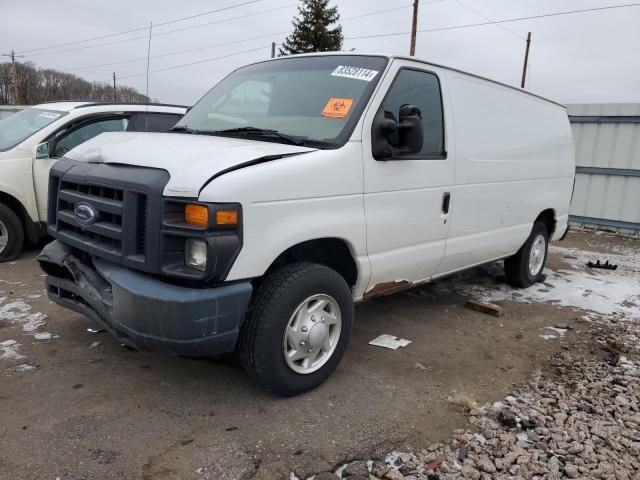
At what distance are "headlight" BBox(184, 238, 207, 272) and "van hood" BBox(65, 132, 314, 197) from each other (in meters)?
0.24

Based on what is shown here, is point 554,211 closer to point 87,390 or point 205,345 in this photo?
point 205,345

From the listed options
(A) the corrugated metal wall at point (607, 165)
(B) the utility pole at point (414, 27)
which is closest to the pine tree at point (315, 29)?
(B) the utility pole at point (414, 27)

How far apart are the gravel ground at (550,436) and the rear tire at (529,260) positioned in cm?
188

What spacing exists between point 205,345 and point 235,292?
0.31 meters

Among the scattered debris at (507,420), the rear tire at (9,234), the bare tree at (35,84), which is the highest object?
the bare tree at (35,84)

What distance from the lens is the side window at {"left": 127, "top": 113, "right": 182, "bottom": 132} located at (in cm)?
680

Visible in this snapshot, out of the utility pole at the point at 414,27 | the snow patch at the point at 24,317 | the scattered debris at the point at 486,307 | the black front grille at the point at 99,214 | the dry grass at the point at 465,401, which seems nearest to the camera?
the black front grille at the point at 99,214

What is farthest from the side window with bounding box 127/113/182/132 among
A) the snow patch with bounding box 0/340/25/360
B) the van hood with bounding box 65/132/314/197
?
the snow patch with bounding box 0/340/25/360

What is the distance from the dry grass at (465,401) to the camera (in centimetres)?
316

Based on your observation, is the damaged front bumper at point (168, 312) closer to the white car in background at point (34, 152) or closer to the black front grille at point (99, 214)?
the black front grille at point (99, 214)

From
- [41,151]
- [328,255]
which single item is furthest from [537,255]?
[41,151]

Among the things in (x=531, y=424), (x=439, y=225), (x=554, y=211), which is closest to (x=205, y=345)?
(x=531, y=424)

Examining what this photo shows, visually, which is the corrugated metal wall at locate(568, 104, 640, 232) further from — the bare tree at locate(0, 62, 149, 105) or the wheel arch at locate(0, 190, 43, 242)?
the bare tree at locate(0, 62, 149, 105)

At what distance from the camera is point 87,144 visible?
346 cm
